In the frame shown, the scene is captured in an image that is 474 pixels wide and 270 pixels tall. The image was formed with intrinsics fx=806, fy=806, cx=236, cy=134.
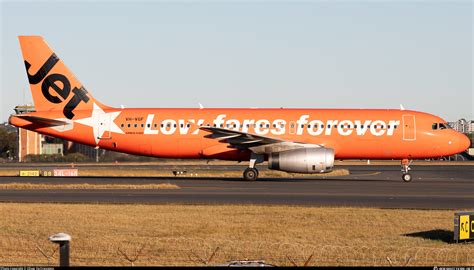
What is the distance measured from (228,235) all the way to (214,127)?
2440 cm

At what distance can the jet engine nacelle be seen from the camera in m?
47.3

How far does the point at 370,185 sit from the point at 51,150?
272ft

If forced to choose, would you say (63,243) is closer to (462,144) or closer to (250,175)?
(250,175)

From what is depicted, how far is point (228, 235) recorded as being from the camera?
25.2m

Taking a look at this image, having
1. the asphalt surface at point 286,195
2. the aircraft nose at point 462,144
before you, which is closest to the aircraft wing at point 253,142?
the asphalt surface at point 286,195

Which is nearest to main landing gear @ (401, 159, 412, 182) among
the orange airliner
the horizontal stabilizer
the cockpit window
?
the orange airliner

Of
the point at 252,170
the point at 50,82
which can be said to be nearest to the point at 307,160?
the point at 252,170

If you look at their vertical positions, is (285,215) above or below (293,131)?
below

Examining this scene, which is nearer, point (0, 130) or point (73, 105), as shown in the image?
point (73, 105)

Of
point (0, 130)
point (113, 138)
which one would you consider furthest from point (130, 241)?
point (0, 130)

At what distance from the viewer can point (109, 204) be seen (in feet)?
109

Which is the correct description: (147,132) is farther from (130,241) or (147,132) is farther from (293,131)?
(130,241)

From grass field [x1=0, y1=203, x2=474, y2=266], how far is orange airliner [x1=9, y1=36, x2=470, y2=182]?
18191 millimetres

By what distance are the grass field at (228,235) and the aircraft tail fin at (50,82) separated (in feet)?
63.7
